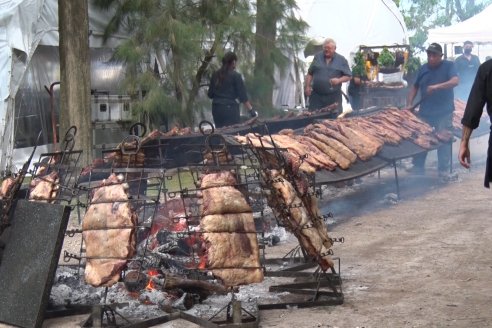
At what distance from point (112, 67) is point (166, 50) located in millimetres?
2303

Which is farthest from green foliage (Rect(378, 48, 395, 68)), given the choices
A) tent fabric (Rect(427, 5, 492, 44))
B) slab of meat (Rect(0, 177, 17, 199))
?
slab of meat (Rect(0, 177, 17, 199))

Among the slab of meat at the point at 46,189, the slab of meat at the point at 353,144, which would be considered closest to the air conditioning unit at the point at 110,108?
the slab of meat at the point at 353,144

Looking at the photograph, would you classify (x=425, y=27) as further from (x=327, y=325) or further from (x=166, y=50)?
(x=327, y=325)

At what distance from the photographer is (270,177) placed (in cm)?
680

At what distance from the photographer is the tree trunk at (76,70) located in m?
14.3

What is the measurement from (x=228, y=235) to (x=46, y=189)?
5.63 ft

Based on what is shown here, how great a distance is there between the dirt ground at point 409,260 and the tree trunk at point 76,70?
14.7ft

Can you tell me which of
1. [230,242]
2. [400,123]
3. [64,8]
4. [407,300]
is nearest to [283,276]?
[407,300]

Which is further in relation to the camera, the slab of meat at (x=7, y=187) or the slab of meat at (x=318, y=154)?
the slab of meat at (x=318, y=154)

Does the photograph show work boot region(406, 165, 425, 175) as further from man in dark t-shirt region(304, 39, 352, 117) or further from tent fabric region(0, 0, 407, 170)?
tent fabric region(0, 0, 407, 170)

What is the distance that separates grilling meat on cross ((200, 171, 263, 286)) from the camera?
606 cm

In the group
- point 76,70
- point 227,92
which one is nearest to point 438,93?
point 227,92

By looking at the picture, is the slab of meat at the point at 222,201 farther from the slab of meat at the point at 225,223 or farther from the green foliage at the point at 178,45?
the green foliage at the point at 178,45

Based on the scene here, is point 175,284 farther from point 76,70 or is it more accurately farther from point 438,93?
point 438,93
